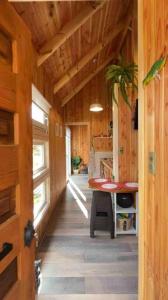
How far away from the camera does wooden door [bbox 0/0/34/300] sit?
3.08 ft

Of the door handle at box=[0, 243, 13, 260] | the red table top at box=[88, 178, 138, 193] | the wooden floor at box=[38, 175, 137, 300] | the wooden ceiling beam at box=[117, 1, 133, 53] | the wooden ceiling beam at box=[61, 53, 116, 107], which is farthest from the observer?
the wooden ceiling beam at box=[61, 53, 116, 107]

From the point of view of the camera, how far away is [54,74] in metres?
4.43

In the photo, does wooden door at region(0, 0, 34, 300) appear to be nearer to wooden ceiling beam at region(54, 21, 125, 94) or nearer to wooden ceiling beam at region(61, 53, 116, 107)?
wooden ceiling beam at region(54, 21, 125, 94)

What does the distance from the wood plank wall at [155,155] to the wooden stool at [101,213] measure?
2.03m

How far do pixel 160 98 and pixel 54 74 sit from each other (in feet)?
12.2

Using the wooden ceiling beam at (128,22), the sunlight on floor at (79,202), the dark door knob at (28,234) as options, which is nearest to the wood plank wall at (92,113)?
the sunlight on floor at (79,202)

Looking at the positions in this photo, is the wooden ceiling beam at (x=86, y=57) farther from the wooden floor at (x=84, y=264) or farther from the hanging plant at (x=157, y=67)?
the hanging plant at (x=157, y=67)

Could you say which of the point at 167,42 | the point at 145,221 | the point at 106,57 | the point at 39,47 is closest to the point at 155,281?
the point at 145,221

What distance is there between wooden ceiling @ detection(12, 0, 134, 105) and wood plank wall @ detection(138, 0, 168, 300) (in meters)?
1.61

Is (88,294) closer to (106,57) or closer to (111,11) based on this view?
(111,11)

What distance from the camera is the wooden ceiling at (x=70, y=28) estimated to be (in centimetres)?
261

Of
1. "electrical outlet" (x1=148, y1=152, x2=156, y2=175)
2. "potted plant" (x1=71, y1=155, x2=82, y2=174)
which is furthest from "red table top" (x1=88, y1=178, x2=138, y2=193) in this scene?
"potted plant" (x1=71, y1=155, x2=82, y2=174)

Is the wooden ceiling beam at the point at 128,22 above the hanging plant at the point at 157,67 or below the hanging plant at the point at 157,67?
above

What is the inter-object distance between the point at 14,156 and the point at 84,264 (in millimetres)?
2181
